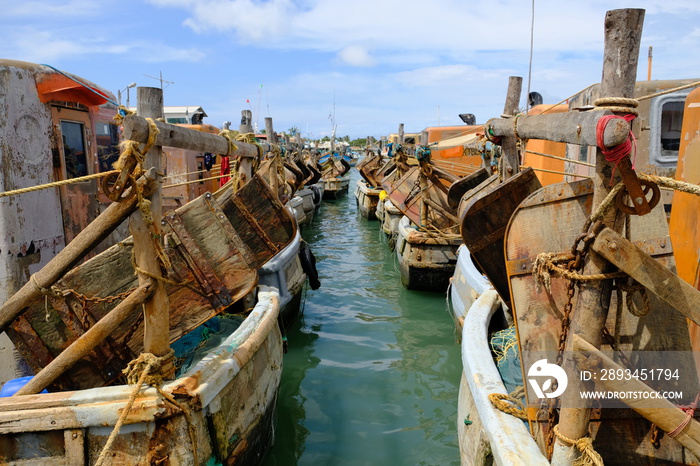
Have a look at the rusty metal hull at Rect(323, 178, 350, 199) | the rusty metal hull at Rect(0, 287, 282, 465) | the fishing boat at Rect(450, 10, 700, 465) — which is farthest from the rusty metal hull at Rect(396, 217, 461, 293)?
the rusty metal hull at Rect(323, 178, 350, 199)

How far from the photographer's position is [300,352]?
7277 mm

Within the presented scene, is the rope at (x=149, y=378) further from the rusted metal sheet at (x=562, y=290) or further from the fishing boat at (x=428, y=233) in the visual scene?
the fishing boat at (x=428, y=233)

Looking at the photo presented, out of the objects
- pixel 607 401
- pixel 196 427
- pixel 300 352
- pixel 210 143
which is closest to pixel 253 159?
pixel 210 143

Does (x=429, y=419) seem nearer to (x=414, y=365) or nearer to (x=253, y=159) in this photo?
(x=414, y=365)

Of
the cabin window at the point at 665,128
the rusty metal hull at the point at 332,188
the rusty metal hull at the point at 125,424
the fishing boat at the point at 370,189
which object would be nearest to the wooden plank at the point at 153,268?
the rusty metal hull at the point at 125,424

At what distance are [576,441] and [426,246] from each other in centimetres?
693

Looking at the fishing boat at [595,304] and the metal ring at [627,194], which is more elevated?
the metal ring at [627,194]

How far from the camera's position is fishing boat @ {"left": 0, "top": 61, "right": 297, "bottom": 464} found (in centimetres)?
306

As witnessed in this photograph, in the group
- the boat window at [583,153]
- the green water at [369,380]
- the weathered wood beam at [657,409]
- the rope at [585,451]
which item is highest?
the boat window at [583,153]

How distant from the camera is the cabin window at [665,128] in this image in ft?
18.6

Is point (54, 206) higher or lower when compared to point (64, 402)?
higher

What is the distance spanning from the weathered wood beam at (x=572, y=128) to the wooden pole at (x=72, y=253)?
8.19 ft

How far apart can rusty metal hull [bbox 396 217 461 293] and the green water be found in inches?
10.2

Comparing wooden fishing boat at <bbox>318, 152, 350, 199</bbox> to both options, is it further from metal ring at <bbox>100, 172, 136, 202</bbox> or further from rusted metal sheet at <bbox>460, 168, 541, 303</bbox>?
metal ring at <bbox>100, 172, 136, 202</bbox>
